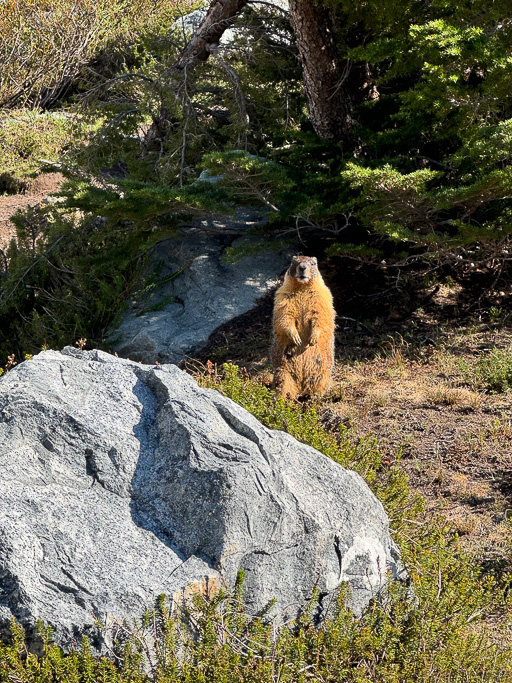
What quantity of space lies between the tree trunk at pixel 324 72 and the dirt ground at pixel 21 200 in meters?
7.04

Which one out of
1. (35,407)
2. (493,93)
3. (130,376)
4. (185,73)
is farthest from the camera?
(185,73)

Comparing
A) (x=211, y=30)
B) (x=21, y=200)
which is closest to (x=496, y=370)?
(x=211, y=30)

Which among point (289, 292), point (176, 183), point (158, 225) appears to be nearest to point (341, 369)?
point (289, 292)

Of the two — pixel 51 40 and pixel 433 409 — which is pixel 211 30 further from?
pixel 51 40

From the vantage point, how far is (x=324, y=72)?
940 cm

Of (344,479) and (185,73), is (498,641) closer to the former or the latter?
(344,479)

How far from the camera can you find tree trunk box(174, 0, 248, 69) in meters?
10.5

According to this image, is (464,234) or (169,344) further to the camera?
(169,344)

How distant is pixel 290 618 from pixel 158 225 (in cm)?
643

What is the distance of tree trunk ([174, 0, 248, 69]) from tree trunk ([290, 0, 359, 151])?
1659 mm

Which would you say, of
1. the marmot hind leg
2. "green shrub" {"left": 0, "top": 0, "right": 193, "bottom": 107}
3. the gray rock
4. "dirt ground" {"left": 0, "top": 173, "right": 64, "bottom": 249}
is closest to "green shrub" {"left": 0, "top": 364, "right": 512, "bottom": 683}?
the marmot hind leg

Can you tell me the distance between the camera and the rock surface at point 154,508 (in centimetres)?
369

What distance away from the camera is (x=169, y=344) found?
370 inches

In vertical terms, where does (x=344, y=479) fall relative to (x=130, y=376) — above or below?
below
